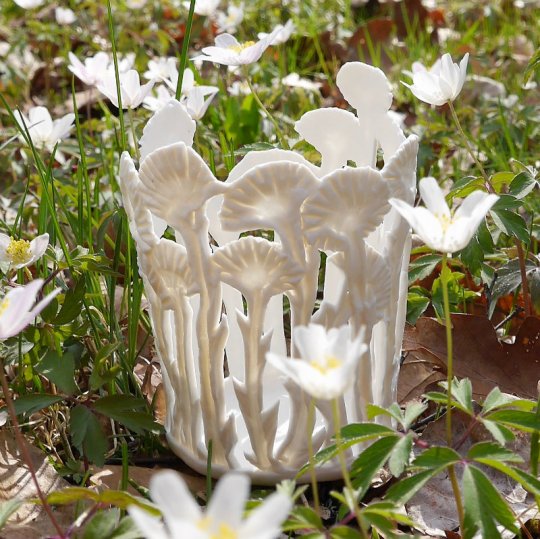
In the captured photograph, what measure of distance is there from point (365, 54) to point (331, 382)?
2.66 m

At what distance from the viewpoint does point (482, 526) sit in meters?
0.84

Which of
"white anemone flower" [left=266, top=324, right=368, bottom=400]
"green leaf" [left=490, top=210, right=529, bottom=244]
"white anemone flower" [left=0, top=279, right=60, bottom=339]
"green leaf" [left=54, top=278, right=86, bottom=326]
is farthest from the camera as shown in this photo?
"green leaf" [left=490, top=210, right=529, bottom=244]

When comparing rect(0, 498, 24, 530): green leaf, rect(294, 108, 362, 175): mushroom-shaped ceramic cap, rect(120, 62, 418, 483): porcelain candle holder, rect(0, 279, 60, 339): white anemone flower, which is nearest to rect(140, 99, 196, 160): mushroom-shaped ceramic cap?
rect(120, 62, 418, 483): porcelain candle holder

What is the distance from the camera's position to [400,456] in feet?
2.84

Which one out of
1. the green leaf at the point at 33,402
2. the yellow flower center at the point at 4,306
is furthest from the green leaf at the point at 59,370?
the yellow flower center at the point at 4,306

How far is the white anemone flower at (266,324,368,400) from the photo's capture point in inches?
28.2

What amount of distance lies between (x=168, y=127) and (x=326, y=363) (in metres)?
0.56

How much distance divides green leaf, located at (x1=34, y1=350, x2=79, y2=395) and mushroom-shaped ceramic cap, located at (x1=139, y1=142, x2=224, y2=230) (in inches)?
10.8

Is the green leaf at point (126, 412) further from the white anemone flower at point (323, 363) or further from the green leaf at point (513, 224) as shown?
the green leaf at point (513, 224)

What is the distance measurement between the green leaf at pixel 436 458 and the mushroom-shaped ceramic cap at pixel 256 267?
0.25 meters

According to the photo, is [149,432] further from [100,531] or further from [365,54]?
[365,54]

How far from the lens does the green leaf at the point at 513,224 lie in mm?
1281

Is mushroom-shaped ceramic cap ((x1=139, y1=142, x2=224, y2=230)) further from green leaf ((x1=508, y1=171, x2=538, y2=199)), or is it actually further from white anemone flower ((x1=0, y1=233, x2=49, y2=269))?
green leaf ((x1=508, y1=171, x2=538, y2=199))

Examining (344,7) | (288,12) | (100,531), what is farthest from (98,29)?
(100,531)
